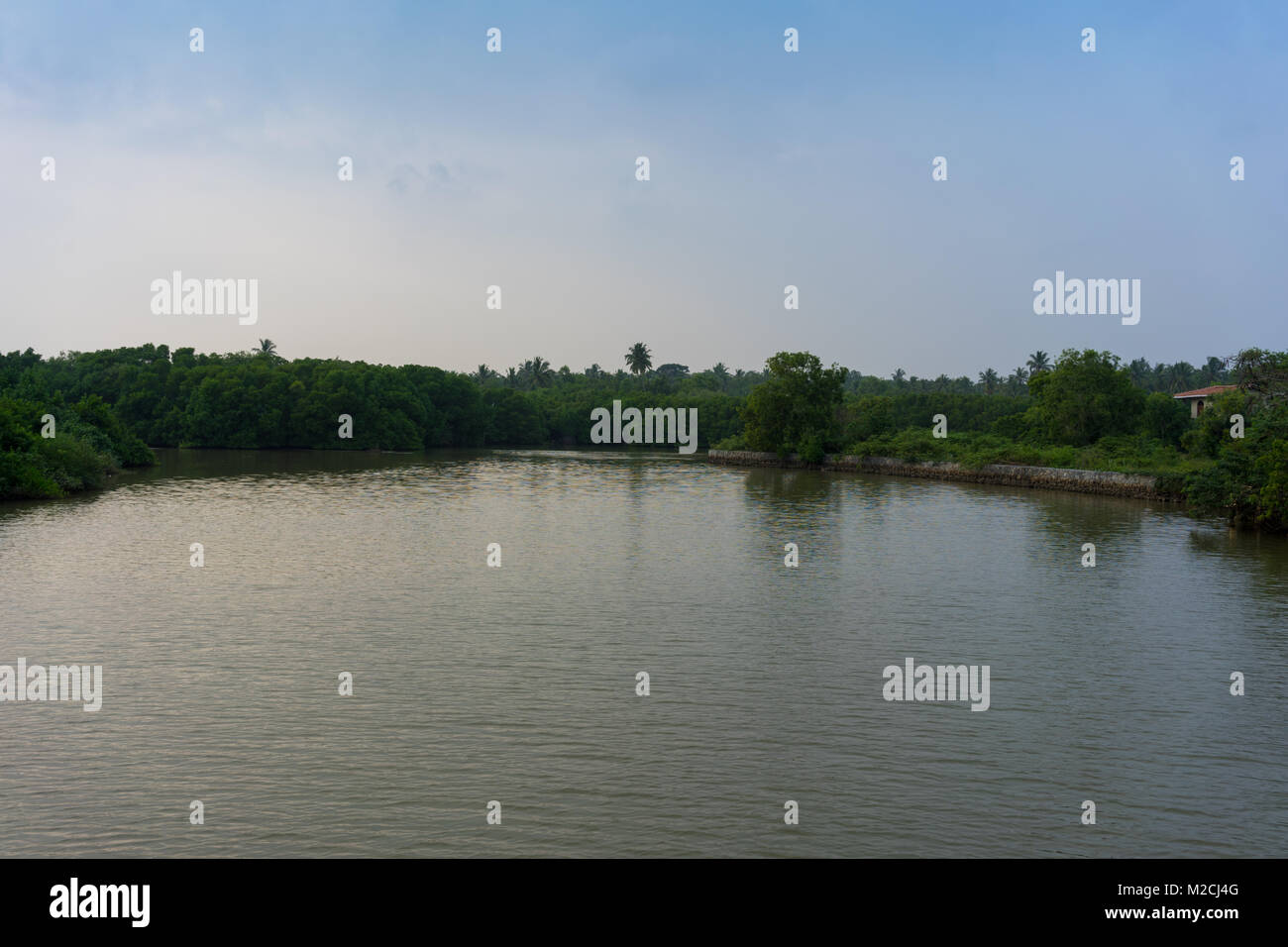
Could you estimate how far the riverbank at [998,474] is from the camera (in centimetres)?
6519

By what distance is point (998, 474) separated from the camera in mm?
80438

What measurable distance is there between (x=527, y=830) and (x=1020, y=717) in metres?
9.26

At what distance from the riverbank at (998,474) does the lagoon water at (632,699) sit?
2680 centimetres

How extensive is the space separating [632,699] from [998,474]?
2751 inches

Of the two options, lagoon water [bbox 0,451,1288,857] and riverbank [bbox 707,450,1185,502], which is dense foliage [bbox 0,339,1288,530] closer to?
riverbank [bbox 707,450,1185,502]

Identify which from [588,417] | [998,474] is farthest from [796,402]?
[588,417]

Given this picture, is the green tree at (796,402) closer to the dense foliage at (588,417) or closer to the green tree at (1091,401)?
the dense foliage at (588,417)

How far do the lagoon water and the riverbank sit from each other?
1055 inches

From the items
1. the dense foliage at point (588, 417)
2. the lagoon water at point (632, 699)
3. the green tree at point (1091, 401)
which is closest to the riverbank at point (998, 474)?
the dense foliage at point (588, 417)

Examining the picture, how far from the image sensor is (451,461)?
110250 mm

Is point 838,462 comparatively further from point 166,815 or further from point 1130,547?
point 166,815
